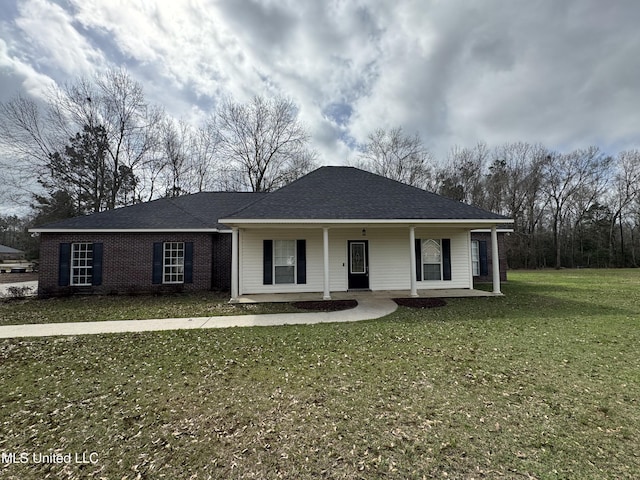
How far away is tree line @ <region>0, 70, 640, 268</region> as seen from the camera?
21203mm

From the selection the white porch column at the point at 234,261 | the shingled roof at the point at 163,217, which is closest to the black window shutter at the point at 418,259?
the white porch column at the point at 234,261

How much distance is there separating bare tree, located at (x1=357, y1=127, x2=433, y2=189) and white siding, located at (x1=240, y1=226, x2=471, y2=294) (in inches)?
672

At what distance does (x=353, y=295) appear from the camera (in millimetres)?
10938

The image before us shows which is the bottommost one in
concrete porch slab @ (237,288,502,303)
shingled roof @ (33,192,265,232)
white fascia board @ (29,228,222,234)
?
concrete porch slab @ (237,288,502,303)

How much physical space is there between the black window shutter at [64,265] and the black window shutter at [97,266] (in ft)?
3.38

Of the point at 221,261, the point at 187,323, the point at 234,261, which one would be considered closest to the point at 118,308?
the point at 187,323

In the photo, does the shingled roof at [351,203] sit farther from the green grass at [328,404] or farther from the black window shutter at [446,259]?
the green grass at [328,404]

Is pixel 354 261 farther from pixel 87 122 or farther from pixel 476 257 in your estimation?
pixel 87 122

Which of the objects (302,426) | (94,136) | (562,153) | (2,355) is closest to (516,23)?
(302,426)

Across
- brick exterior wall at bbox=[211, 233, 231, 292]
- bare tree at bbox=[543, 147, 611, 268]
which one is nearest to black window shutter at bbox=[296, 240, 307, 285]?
brick exterior wall at bbox=[211, 233, 231, 292]

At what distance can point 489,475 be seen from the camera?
7.45 feet

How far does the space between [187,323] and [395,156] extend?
26.0 metres

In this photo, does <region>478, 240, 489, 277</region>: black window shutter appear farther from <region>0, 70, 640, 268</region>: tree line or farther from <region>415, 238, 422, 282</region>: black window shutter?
<region>0, 70, 640, 268</region>: tree line

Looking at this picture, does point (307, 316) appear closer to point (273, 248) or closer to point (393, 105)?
point (273, 248)
